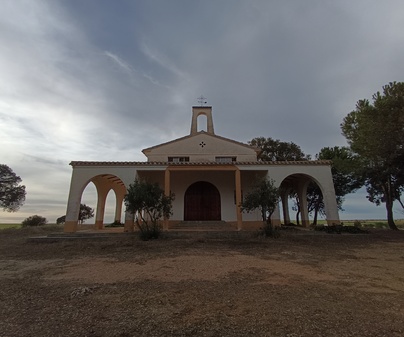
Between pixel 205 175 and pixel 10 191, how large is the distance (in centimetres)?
2487

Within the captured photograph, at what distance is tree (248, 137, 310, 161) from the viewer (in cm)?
2596

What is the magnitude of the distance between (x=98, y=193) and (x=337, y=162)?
802 inches

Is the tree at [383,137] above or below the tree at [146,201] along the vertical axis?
above

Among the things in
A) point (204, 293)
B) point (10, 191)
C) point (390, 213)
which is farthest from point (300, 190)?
point (10, 191)

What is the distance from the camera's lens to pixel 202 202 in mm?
18422

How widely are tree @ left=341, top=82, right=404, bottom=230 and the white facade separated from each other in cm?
441

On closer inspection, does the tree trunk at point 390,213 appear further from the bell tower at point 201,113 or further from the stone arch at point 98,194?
the stone arch at point 98,194

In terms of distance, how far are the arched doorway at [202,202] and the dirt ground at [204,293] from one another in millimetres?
8228

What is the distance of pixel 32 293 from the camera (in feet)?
16.7

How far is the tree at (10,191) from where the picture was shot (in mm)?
28188

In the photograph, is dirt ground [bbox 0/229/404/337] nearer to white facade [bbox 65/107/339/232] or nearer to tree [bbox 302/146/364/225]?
white facade [bbox 65/107/339/232]

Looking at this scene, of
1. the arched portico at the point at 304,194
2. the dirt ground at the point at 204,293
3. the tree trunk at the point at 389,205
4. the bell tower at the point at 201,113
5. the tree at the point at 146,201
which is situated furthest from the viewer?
the bell tower at the point at 201,113

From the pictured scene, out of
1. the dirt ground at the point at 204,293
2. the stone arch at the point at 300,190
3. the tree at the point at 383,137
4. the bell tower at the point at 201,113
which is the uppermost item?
the bell tower at the point at 201,113

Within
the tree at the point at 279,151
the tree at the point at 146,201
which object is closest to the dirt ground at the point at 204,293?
the tree at the point at 146,201
